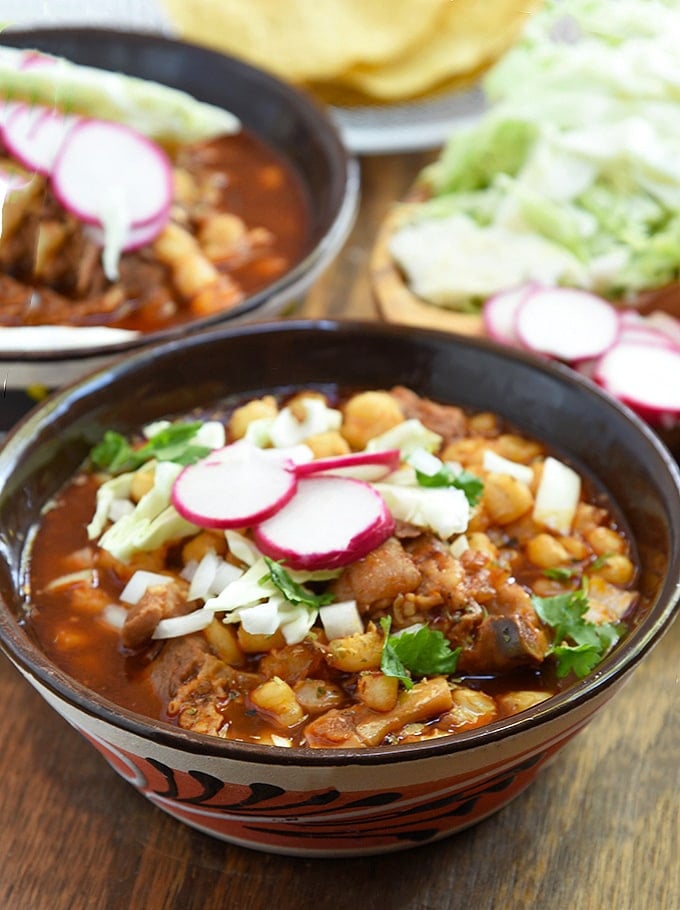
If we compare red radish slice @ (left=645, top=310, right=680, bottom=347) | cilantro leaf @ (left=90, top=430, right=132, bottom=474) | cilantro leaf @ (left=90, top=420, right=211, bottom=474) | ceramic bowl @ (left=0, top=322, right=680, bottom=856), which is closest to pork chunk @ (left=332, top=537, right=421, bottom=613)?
ceramic bowl @ (left=0, top=322, right=680, bottom=856)

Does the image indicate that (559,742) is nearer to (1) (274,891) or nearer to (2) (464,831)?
(2) (464,831)

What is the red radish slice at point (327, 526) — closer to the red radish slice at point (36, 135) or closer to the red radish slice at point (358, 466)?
the red radish slice at point (358, 466)

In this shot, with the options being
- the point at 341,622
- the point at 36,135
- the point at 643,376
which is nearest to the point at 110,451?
the point at 341,622

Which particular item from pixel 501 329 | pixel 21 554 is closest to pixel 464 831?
pixel 21 554

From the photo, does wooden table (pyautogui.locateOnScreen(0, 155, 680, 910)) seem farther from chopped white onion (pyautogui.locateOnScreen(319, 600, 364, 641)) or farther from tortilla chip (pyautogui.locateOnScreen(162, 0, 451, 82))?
tortilla chip (pyautogui.locateOnScreen(162, 0, 451, 82))

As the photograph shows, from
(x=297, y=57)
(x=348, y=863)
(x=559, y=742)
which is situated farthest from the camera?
(x=297, y=57)

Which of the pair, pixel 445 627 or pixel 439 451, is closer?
pixel 445 627
